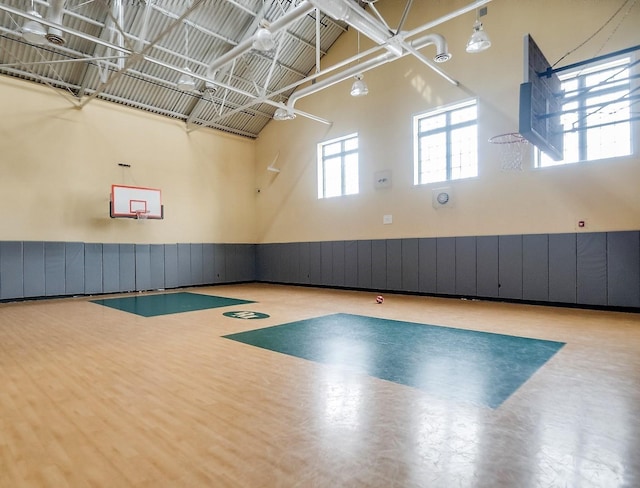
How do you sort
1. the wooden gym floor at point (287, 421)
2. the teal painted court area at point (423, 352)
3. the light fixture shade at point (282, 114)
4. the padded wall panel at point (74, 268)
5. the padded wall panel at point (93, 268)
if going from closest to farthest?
1. the wooden gym floor at point (287, 421)
2. the teal painted court area at point (423, 352)
3. the padded wall panel at point (74, 268)
4. the padded wall panel at point (93, 268)
5. the light fixture shade at point (282, 114)

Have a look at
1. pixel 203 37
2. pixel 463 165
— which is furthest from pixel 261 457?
pixel 203 37

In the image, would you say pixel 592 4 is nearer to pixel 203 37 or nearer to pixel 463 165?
pixel 463 165

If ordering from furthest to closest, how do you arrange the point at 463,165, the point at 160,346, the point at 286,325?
1. the point at 463,165
2. the point at 286,325
3. the point at 160,346

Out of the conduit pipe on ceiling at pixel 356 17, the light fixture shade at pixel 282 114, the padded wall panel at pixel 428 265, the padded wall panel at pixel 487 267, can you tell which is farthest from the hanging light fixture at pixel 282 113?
the padded wall panel at pixel 487 267

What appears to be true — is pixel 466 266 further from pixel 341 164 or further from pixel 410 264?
pixel 341 164

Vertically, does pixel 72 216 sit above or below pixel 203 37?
below

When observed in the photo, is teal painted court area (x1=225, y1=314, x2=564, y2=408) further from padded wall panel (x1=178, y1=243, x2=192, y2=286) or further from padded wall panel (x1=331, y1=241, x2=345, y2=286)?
padded wall panel (x1=178, y1=243, x2=192, y2=286)

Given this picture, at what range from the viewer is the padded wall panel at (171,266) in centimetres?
1076

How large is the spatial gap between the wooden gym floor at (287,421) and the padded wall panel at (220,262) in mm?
7534

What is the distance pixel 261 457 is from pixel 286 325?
3.51 m

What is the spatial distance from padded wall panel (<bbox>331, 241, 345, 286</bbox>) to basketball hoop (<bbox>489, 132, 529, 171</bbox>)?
15.2ft

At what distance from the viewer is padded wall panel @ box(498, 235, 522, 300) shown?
7.46m

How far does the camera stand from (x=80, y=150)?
925 centimetres

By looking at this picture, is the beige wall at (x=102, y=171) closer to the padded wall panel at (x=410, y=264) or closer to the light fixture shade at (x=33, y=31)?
the light fixture shade at (x=33, y=31)
